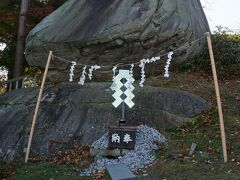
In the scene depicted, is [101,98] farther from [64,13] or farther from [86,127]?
[64,13]

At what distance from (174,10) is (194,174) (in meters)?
5.87

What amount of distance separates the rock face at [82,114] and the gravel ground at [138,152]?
72 centimetres

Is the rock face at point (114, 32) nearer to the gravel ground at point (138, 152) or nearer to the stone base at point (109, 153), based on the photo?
the gravel ground at point (138, 152)

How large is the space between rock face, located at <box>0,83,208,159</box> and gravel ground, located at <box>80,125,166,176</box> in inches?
28.3

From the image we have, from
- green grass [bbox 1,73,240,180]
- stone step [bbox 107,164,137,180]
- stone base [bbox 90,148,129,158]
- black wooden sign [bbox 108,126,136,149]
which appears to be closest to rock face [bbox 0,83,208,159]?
green grass [bbox 1,73,240,180]

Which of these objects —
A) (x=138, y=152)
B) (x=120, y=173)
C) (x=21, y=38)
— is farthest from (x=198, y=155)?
(x=21, y=38)

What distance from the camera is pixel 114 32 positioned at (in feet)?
33.0

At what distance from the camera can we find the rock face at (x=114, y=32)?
33.3ft

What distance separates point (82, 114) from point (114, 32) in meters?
2.45

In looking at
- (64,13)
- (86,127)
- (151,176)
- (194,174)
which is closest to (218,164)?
(194,174)

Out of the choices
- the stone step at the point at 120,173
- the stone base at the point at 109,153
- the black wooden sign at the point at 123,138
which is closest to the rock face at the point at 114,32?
the black wooden sign at the point at 123,138

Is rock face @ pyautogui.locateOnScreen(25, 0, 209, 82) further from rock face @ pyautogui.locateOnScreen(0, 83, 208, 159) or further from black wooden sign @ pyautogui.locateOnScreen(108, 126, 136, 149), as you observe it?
black wooden sign @ pyautogui.locateOnScreen(108, 126, 136, 149)

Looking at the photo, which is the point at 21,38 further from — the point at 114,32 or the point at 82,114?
the point at 82,114

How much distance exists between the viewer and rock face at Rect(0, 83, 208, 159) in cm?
887
